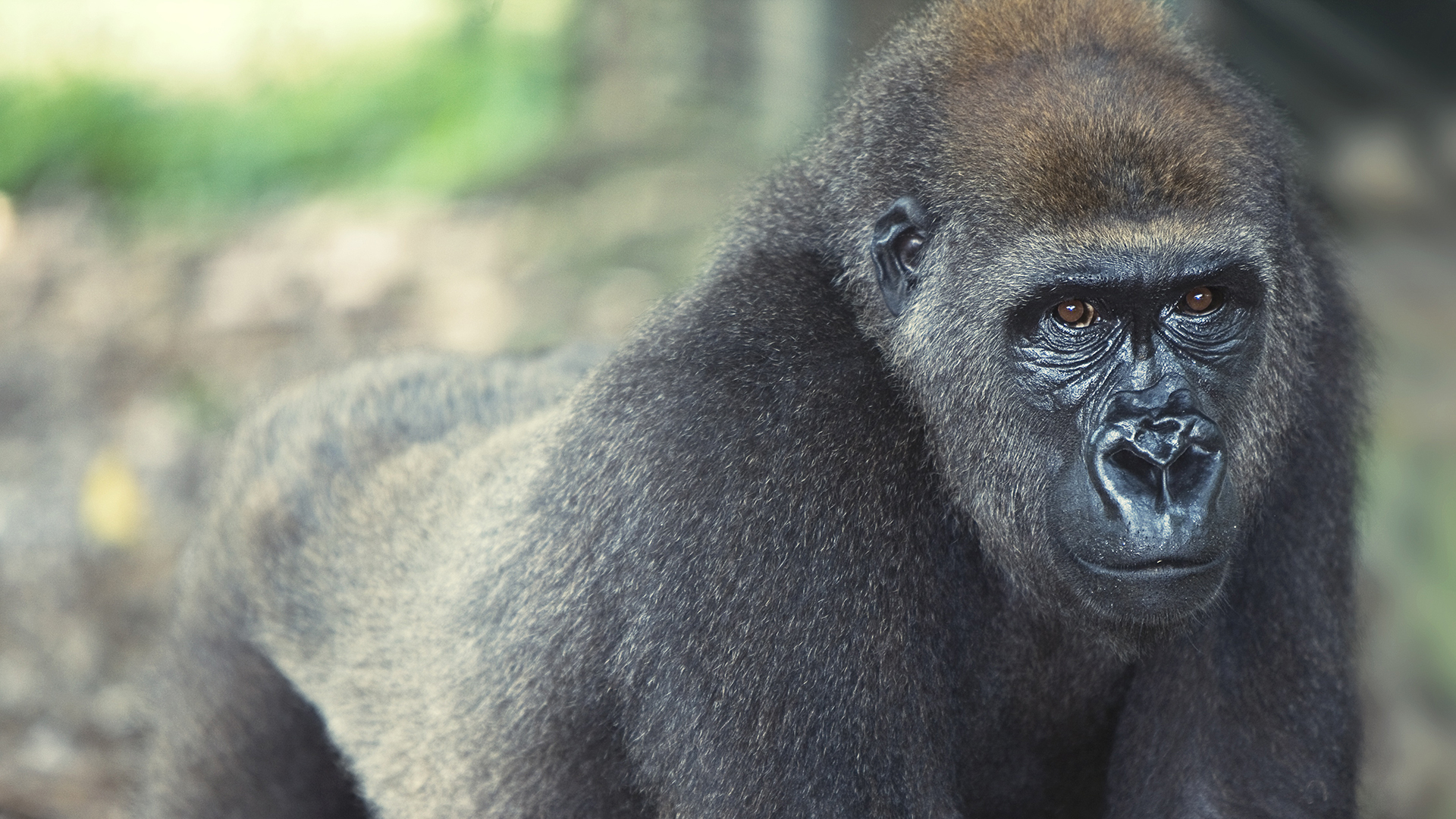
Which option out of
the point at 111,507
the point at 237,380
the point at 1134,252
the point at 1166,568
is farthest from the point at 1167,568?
the point at 237,380

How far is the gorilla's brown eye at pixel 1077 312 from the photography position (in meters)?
3.44

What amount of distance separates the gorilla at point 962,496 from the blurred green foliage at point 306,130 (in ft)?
26.0

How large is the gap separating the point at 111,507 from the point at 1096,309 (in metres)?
5.68

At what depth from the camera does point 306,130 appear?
1202cm

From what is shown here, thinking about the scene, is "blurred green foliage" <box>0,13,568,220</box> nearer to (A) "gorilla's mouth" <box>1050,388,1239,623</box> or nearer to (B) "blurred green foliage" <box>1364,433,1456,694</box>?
(B) "blurred green foliage" <box>1364,433,1456,694</box>

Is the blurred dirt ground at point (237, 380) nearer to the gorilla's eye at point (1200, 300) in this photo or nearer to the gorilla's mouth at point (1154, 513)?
the gorilla's eye at point (1200, 300)

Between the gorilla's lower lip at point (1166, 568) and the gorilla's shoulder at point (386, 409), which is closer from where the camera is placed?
the gorilla's lower lip at point (1166, 568)

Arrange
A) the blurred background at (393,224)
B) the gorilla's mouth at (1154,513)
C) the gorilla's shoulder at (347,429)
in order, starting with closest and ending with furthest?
the gorilla's mouth at (1154,513) < the gorilla's shoulder at (347,429) < the blurred background at (393,224)

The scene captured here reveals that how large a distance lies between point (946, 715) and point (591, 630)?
0.93 m

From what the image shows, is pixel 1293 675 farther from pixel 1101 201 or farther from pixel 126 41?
pixel 126 41

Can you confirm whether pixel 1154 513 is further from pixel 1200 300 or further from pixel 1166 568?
pixel 1200 300

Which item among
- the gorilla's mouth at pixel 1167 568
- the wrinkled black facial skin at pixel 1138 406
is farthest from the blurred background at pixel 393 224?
the gorilla's mouth at pixel 1167 568

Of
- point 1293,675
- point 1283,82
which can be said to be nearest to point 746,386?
point 1293,675

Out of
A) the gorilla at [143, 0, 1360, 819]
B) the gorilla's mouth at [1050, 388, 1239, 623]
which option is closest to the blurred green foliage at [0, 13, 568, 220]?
the gorilla at [143, 0, 1360, 819]
